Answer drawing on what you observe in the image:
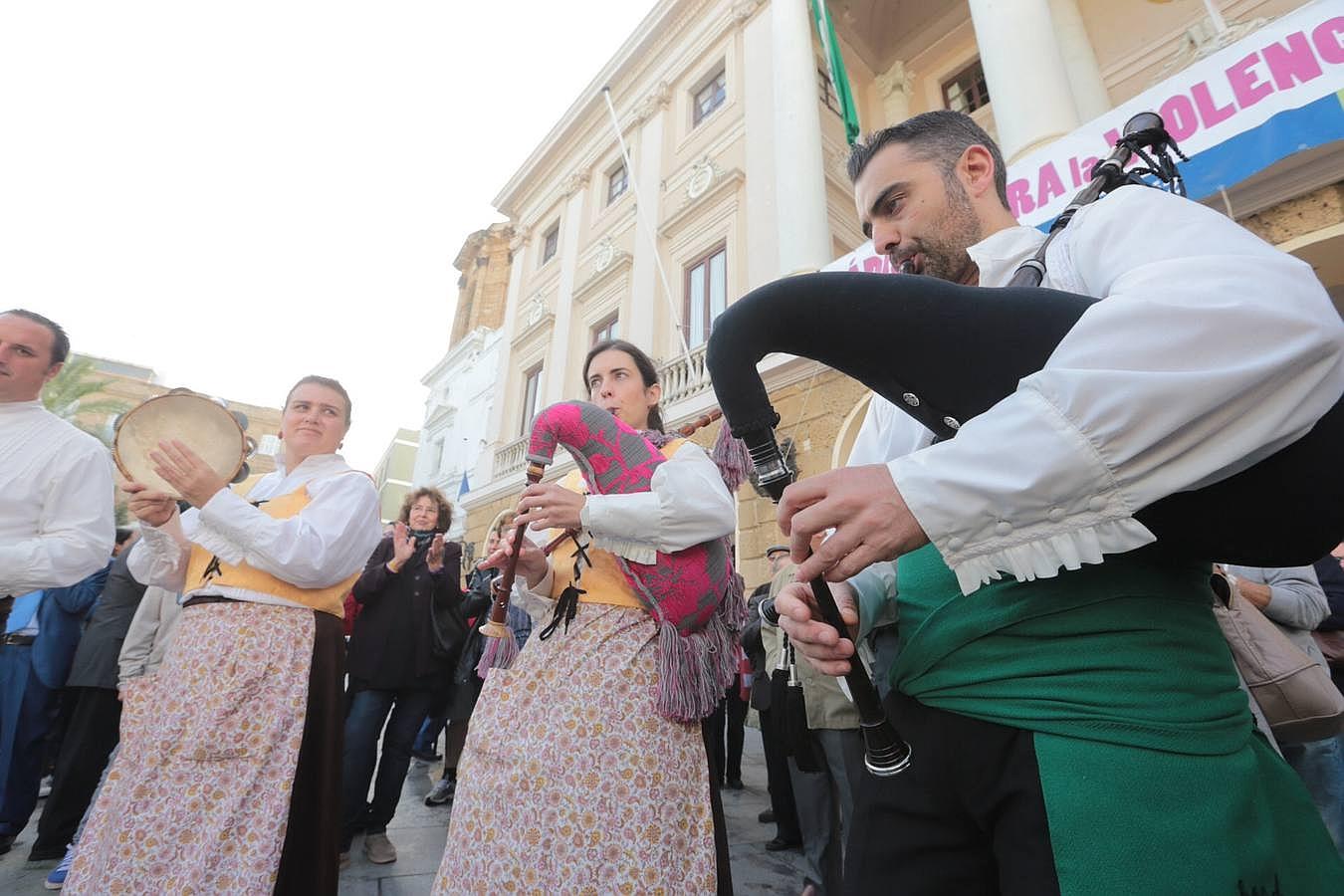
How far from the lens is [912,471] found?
694 mm

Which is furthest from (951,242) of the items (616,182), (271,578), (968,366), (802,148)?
(616,182)

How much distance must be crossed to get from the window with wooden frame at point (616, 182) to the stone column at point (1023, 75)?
7.88m

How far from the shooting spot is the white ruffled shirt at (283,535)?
2034 mm

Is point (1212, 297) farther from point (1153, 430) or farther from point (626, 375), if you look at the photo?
point (626, 375)

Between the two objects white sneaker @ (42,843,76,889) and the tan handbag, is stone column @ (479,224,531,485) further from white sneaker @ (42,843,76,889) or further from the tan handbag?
the tan handbag

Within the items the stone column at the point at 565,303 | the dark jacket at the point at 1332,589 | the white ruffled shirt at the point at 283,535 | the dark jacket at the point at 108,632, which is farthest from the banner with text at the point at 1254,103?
the stone column at the point at 565,303

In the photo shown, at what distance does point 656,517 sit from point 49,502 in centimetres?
236

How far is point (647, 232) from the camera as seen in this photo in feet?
37.1

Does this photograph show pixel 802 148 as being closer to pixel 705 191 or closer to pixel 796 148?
pixel 796 148

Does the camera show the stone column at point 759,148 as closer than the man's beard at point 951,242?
No

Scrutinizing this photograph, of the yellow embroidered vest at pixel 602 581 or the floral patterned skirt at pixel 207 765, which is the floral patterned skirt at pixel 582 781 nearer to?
the yellow embroidered vest at pixel 602 581

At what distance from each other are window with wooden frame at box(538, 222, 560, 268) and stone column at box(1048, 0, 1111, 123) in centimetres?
1110

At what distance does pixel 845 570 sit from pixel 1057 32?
10905 mm

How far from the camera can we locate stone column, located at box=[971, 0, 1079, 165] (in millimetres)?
6316
